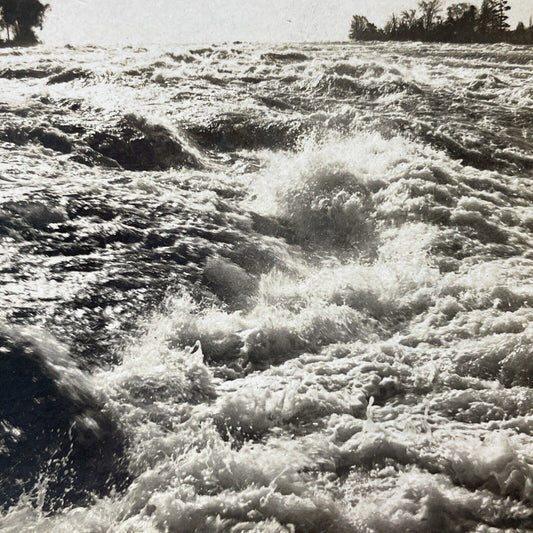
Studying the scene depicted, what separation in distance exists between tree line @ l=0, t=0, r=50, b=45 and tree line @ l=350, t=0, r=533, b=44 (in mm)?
10173

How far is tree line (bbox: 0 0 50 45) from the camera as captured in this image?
1617 cm

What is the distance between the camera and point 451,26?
524 inches

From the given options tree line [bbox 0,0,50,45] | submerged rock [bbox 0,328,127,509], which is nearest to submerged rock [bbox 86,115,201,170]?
submerged rock [bbox 0,328,127,509]

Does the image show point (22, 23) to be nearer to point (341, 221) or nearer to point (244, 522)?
point (341, 221)

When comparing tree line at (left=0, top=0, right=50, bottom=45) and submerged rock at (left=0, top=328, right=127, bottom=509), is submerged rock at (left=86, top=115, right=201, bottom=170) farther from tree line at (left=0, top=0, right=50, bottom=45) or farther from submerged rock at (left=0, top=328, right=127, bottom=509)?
tree line at (left=0, top=0, right=50, bottom=45)

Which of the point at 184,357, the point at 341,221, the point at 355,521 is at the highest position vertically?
the point at 341,221

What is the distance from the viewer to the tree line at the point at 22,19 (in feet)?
53.1

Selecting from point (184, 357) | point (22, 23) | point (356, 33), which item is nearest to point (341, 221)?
point (184, 357)

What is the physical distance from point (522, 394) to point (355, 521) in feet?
3.12

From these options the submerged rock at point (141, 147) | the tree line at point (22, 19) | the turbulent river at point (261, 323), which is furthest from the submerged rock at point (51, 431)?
the tree line at point (22, 19)

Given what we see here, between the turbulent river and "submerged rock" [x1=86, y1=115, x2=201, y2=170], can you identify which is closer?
the turbulent river

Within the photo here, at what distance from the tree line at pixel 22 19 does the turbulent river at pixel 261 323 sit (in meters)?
13.3

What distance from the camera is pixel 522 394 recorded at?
206cm

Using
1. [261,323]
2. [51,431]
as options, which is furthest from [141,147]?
[51,431]
